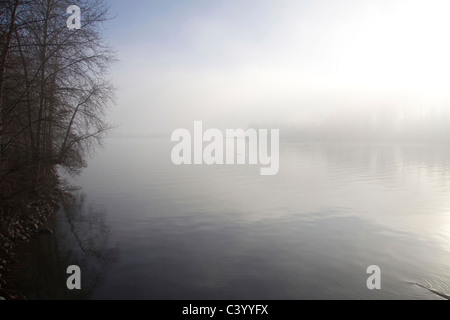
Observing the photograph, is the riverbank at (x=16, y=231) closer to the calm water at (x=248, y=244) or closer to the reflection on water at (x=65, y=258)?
the reflection on water at (x=65, y=258)

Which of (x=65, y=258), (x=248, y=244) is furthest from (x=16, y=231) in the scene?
(x=248, y=244)

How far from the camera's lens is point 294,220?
20.9 metres

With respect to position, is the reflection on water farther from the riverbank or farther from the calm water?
the riverbank

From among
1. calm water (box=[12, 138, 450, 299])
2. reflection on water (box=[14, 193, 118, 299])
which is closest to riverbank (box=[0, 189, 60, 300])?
reflection on water (box=[14, 193, 118, 299])

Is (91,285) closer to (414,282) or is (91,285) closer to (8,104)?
(8,104)

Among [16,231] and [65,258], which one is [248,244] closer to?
[65,258]

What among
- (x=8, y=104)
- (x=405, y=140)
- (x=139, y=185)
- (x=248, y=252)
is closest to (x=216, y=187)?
(x=139, y=185)

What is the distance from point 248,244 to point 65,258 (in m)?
9.73

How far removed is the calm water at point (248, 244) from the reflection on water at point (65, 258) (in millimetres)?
73

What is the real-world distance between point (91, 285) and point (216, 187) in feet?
78.7

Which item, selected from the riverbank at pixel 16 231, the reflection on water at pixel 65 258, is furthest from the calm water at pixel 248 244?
the riverbank at pixel 16 231

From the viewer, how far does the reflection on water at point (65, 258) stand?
1132 cm

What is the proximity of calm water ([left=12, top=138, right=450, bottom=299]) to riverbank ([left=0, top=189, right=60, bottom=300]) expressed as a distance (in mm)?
795

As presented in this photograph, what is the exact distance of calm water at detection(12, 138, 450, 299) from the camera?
38.0 ft
